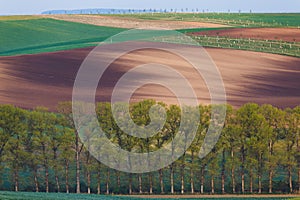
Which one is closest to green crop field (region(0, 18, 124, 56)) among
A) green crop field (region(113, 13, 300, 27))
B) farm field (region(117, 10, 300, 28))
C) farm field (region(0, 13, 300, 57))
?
farm field (region(0, 13, 300, 57))

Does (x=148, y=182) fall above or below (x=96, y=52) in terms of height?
below

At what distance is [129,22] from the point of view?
563 ft

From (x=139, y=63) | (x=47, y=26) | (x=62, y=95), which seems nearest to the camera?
(x=62, y=95)

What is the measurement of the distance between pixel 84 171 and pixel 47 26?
297 ft

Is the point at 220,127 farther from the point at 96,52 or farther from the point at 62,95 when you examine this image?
the point at 96,52

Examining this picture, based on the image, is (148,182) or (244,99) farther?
(244,99)

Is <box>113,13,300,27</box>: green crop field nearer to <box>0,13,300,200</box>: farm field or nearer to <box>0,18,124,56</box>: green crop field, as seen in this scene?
<box>0,13,300,200</box>: farm field

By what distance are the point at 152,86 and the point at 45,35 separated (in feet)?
176

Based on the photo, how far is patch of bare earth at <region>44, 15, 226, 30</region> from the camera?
158m

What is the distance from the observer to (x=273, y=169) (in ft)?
242

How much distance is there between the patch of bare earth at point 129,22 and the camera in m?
158

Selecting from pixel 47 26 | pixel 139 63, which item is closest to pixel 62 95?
pixel 139 63

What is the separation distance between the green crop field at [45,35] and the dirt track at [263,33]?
22.6m

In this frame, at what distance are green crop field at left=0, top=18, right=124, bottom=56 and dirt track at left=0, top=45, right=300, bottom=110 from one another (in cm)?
1237
